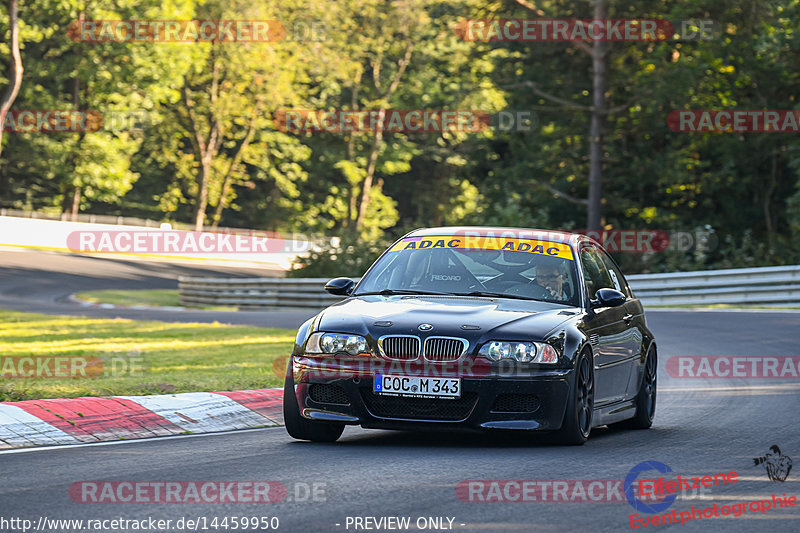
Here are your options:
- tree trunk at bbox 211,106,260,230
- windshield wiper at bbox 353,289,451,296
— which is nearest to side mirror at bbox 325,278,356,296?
windshield wiper at bbox 353,289,451,296

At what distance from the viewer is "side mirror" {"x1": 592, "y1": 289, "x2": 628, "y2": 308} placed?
378 inches

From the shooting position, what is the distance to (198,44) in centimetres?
6675

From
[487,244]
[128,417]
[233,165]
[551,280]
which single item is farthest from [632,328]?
[233,165]

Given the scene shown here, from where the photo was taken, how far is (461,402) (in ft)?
27.7

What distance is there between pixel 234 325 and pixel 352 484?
18.0 m

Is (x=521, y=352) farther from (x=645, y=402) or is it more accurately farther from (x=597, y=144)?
(x=597, y=144)

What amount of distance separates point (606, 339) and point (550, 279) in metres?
0.61

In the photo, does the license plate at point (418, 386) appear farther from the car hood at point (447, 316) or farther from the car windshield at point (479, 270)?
the car windshield at point (479, 270)

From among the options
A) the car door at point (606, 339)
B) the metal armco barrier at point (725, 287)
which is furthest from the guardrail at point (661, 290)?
the car door at point (606, 339)

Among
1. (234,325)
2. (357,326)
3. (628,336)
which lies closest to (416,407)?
(357,326)

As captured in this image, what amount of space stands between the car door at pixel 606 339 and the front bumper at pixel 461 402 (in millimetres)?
868

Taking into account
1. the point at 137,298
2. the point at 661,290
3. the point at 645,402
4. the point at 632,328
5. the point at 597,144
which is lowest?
the point at 137,298

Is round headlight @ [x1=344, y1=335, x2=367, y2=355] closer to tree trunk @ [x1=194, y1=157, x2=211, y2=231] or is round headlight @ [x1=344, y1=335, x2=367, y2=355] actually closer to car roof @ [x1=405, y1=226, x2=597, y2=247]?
car roof @ [x1=405, y1=226, x2=597, y2=247]

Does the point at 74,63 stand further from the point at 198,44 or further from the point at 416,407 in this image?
the point at 416,407
